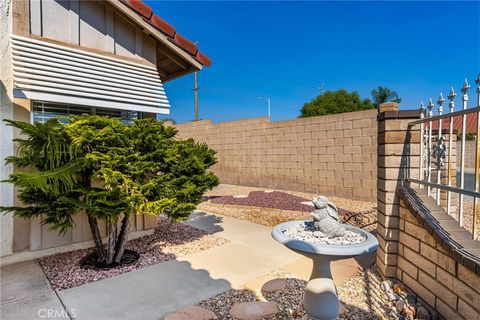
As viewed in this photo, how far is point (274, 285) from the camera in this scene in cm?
323

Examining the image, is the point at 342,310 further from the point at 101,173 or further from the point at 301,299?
the point at 101,173

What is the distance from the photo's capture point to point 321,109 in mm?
28547

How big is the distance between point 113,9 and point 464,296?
5981 mm

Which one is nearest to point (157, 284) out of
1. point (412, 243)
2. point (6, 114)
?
point (412, 243)

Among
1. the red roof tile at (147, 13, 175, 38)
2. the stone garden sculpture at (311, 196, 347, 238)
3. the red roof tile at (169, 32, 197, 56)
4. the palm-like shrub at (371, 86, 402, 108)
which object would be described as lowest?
the stone garden sculpture at (311, 196, 347, 238)

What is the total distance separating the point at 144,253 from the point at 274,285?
89.4 inches

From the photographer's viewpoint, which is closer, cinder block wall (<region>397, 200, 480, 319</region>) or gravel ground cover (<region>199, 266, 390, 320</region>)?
cinder block wall (<region>397, 200, 480, 319</region>)

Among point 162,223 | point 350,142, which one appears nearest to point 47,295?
point 162,223

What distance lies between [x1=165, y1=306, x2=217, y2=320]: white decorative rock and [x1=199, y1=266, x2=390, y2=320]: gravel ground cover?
86 millimetres

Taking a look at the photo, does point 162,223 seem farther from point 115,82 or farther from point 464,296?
point 464,296

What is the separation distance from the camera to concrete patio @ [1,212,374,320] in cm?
277

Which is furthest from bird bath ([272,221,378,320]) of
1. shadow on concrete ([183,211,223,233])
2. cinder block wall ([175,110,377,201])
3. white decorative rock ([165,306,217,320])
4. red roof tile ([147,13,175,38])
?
cinder block wall ([175,110,377,201])

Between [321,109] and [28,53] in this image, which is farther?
[321,109]

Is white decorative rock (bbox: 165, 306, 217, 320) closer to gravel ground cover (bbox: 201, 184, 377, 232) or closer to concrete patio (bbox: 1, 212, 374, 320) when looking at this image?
concrete patio (bbox: 1, 212, 374, 320)
